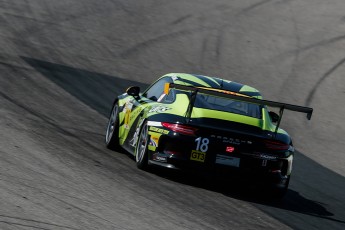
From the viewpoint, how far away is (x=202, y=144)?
33.6ft

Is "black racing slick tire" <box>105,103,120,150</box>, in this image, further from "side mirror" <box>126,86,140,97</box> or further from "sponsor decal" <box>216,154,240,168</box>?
"sponsor decal" <box>216,154,240,168</box>

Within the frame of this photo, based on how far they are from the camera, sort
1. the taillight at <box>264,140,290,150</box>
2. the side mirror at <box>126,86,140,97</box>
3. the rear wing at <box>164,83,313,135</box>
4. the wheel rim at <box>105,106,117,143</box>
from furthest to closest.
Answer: the wheel rim at <box>105,106,117,143</box>
the side mirror at <box>126,86,140,97</box>
the taillight at <box>264,140,290,150</box>
the rear wing at <box>164,83,313,135</box>

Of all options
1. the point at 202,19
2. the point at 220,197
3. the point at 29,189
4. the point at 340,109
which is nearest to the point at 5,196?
the point at 29,189

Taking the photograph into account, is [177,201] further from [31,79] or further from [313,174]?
[31,79]

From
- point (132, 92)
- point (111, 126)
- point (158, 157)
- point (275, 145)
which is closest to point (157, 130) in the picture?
point (158, 157)

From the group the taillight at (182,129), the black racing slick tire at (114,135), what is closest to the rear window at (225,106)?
the taillight at (182,129)

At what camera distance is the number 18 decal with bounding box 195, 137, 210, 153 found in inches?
403

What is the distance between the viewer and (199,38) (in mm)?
23250

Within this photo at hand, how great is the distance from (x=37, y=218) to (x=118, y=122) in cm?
499

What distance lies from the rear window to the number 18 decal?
0.65 metres

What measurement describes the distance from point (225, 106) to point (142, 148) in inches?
44.2

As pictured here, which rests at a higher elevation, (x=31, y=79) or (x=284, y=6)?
(x=284, y=6)

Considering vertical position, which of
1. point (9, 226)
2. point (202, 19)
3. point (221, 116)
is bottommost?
point (9, 226)

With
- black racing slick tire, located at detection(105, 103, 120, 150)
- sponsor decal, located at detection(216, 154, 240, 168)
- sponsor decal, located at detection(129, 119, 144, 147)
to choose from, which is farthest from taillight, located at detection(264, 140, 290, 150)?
black racing slick tire, located at detection(105, 103, 120, 150)
